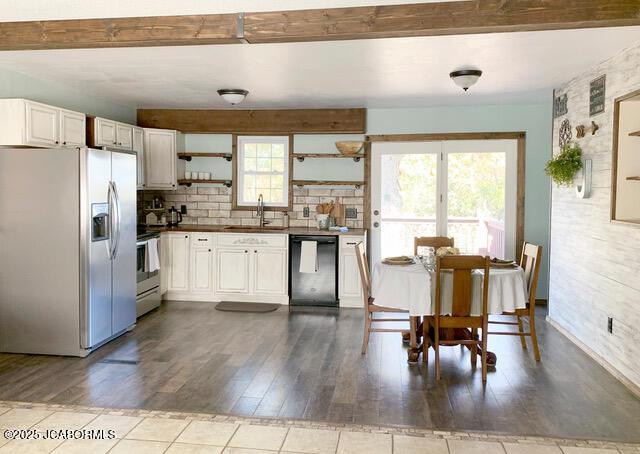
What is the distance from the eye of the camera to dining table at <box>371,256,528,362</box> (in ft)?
14.0

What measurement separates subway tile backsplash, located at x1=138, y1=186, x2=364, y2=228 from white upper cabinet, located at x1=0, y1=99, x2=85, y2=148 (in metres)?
2.15

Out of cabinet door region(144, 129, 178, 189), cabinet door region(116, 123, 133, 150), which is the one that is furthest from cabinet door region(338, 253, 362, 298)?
cabinet door region(116, 123, 133, 150)

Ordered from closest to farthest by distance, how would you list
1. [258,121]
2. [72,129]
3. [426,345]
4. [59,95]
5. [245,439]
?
[245,439] → [426,345] → [72,129] → [59,95] → [258,121]

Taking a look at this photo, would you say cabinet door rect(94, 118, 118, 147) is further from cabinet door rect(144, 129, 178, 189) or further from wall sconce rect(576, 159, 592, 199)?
wall sconce rect(576, 159, 592, 199)

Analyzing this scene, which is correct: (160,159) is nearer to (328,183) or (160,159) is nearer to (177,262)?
(177,262)

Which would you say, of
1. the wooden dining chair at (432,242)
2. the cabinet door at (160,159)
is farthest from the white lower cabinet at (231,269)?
the wooden dining chair at (432,242)

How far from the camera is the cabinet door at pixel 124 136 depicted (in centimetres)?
619

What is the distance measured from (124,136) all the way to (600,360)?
5225mm

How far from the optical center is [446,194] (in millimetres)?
7004

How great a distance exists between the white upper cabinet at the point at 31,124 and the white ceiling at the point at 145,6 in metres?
1.31

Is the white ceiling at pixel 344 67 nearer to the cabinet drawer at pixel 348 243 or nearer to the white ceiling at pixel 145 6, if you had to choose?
the white ceiling at pixel 145 6

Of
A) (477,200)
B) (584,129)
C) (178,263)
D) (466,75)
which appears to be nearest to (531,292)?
(584,129)

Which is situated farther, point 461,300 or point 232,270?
point 232,270

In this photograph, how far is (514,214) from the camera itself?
22.7 feet
